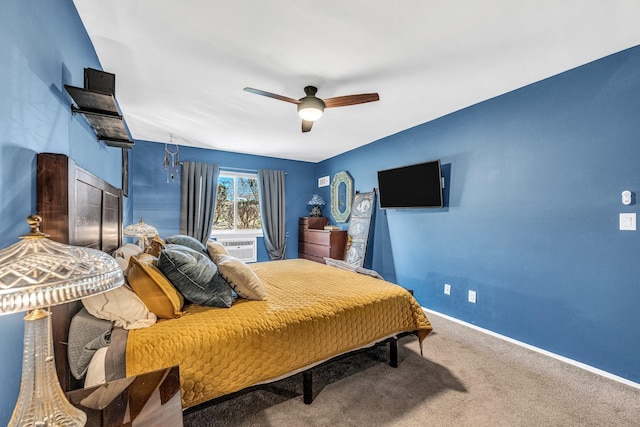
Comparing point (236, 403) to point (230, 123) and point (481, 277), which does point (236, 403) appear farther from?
point (230, 123)

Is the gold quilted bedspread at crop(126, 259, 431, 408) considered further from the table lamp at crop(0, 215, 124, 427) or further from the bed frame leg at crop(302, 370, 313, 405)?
the table lamp at crop(0, 215, 124, 427)

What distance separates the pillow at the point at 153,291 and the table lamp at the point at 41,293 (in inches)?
31.5

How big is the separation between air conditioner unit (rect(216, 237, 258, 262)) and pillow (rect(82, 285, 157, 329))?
11.8ft

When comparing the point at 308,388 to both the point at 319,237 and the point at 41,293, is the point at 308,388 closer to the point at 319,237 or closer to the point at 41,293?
the point at 41,293

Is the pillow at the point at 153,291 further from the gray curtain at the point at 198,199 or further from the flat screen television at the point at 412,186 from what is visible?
the gray curtain at the point at 198,199

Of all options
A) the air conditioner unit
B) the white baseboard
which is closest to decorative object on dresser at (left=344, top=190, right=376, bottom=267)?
the white baseboard

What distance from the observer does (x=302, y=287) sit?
2256 millimetres

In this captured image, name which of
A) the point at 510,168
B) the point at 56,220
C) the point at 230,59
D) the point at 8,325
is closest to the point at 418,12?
the point at 230,59

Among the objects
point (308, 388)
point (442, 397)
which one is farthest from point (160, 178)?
point (442, 397)

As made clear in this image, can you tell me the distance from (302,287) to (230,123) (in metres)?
2.42

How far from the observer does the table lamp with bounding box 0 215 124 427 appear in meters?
0.60

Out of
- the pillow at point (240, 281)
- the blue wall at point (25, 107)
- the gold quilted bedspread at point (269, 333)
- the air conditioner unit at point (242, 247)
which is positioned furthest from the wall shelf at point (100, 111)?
the air conditioner unit at point (242, 247)

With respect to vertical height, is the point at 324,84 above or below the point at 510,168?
above

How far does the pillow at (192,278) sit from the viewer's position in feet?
5.55
